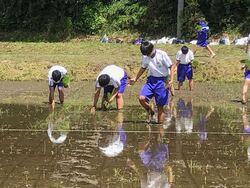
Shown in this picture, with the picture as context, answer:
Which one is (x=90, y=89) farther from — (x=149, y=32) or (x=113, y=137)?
(x=149, y=32)

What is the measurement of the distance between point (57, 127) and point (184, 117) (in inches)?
106

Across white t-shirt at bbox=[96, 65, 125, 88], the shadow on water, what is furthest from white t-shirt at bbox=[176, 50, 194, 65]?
white t-shirt at bbox=[96, 65, 125, 88]

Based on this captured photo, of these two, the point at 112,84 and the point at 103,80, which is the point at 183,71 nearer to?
the point at 112,84

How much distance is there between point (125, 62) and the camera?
58.4 feet

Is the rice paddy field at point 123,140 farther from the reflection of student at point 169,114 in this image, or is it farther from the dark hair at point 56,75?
the dark hair at point 56,75

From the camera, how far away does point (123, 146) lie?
742cm

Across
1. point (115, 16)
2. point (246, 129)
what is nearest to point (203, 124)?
point (246, 129)

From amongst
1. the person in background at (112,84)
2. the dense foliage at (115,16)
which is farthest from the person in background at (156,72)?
the dense foliage at (115,16)

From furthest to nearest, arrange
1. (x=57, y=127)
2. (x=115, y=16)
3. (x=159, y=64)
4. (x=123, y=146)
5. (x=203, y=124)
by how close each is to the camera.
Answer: (x=115, y=16) < (x=203, y=124) < (x=159, y=64) < (x=57, y=127) < (x=123, y=146)

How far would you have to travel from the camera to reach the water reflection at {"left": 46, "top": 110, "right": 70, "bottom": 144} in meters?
7.97

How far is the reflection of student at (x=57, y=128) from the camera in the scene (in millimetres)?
7949

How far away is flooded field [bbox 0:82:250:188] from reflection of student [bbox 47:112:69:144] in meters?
0.01

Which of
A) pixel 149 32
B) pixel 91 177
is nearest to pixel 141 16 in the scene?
pixel 149 32

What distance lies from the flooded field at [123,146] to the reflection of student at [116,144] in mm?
13
